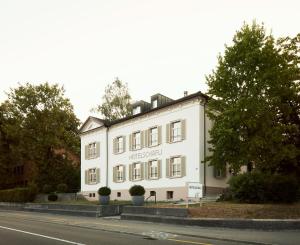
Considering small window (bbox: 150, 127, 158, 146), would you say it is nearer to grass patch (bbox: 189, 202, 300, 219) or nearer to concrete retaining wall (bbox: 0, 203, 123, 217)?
→ concrete retaining wall (bbox: 0, 203, 123, 217)

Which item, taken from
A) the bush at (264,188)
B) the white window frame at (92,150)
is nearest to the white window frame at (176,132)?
the bush at (264,188)

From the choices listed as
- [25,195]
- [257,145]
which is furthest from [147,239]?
[25,195]

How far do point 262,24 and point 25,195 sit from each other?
2996 cm

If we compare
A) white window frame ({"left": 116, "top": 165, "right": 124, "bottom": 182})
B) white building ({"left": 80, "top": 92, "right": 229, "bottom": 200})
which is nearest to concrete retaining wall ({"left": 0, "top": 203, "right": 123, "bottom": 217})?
white building ({"left": 80, "top": 92, "right": 229, "bottom": 200})

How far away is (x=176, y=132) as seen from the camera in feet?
125

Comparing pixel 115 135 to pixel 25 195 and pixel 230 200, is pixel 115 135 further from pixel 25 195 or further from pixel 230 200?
pixel 230 200

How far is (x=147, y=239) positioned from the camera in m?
15.1

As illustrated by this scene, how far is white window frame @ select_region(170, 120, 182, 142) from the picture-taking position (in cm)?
3776

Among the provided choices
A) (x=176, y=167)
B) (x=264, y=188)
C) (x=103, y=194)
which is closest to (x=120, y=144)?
(x=176, y=167)

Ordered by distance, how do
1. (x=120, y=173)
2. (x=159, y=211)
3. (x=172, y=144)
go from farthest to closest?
(x=120, y=173) < (x=172, y=144) < (x=159, y=211)

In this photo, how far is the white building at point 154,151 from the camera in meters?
36.0

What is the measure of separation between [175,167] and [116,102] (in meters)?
27.4

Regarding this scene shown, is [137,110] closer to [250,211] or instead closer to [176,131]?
[176,131]

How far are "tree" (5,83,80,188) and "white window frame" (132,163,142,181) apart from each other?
1602 cm
